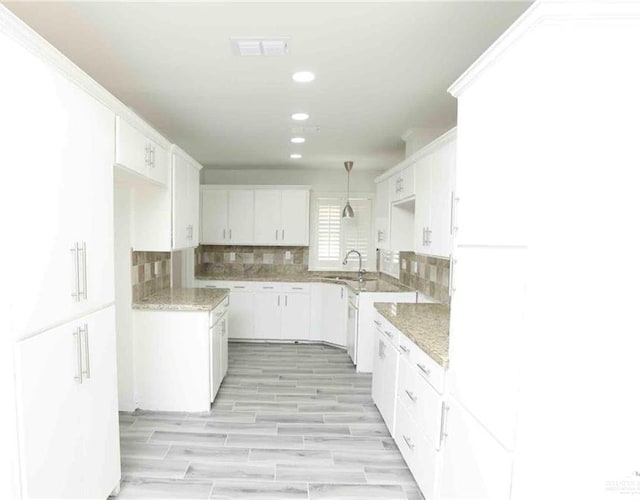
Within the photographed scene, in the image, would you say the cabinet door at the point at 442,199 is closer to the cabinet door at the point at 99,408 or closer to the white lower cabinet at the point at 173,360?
the white lower cabinet at the point at 173,360

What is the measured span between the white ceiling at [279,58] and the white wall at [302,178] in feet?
7.31

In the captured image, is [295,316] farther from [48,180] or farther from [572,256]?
[572,256]

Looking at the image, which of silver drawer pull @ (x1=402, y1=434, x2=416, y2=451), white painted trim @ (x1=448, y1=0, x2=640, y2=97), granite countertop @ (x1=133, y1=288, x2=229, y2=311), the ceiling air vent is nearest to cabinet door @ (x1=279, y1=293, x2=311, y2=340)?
granite countertop @ (x1=133, y1=288, x2=229, y2=311)

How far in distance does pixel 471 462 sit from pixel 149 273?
9.98 ft

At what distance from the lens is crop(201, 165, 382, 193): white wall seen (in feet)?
19.3

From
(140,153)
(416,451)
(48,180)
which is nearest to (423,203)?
(416,451)

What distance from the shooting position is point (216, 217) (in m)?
5.46

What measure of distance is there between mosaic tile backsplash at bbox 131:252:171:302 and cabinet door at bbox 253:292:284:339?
147 centimetres

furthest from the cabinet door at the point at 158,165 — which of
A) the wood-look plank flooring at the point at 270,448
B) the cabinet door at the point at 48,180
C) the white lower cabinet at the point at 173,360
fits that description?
the wood-look plank flooring at the point at 270,448

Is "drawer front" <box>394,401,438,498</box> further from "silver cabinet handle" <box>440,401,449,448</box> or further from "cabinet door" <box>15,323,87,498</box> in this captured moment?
"cabinet door" <box>15,323,87,498</box>

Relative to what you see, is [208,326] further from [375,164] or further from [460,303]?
[375,164]

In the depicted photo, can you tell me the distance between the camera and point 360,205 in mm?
5887

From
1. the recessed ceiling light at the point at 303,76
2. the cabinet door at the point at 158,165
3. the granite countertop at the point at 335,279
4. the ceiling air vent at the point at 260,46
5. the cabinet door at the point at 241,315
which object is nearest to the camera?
the ceiling air vent at the point at 260,46

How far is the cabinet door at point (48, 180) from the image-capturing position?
128 centimetres
